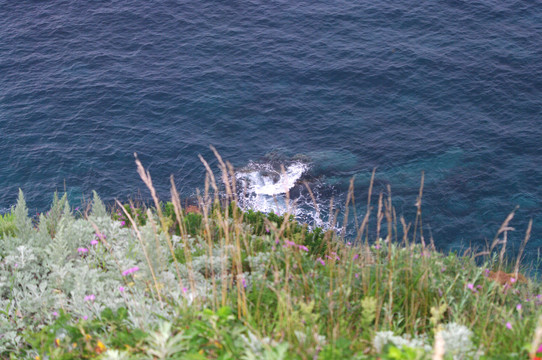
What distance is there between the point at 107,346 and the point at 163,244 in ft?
8.03

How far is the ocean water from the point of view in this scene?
3044 centimetres

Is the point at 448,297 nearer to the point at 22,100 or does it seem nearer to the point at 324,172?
the point at 324,172

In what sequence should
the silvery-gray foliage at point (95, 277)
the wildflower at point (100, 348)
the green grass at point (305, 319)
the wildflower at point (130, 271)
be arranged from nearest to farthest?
the green grass at point (305, 319)
the wildflower at point (100, 348)
the silvery-gray foliage at point (95, 277)
the wildflower at point (130, 271)

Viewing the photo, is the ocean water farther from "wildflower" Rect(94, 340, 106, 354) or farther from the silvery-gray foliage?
"wildflower" Rect(94, 340, 106, 354)

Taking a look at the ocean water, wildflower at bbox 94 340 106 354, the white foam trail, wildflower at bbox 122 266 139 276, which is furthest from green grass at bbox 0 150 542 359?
the white foam trail

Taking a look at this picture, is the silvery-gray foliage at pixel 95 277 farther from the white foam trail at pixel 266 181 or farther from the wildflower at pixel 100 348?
the white foam trail at pixel 266 181

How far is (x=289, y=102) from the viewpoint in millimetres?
36500

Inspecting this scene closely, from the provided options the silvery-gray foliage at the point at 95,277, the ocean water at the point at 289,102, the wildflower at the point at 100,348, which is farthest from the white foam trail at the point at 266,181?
the wildflower at the point at 100,348

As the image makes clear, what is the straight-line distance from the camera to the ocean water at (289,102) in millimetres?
30438

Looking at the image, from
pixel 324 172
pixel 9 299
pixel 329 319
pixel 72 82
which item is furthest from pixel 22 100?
pixel 329 319

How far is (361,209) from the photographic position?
29.6m

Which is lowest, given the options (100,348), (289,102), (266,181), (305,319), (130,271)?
(266,181)

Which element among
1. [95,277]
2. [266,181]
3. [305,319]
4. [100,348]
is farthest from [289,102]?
[100,348]

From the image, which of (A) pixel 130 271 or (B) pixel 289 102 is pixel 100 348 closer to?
(A) pixel 130 271
